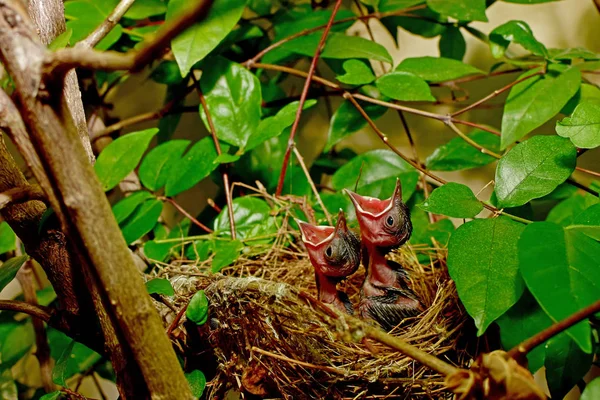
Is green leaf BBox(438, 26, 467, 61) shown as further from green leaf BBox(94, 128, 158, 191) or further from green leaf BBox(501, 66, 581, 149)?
green leaf BBox(94, 128, 158, 191)

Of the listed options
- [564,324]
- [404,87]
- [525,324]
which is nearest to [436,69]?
[404,87]

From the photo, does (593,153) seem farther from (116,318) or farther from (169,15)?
(116,318)

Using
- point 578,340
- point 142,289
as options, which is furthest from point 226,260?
point 578,340

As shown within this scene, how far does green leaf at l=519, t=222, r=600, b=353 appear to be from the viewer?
0.52 metres

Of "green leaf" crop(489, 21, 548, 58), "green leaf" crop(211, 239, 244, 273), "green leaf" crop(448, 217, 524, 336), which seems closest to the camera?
"green leaf" crop(448, 217, 524, 336)

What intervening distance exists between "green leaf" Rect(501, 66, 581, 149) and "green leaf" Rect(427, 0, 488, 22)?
15 cm

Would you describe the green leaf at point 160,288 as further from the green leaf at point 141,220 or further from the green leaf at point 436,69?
the green leaf at point 436,69

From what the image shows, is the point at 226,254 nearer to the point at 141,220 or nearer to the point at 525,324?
the point at 141,220

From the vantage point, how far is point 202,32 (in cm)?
88

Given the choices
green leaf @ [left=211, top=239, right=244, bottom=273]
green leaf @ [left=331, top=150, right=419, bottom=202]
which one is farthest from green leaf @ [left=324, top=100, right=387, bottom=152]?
green leaf @ [left=211, top=239, right=244, bottom=273]

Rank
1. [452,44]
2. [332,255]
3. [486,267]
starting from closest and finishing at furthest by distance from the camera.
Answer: [486,267] → [332,255] → [452,44]

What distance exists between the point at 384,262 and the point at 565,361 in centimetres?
27

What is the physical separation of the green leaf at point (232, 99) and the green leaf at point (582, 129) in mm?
508

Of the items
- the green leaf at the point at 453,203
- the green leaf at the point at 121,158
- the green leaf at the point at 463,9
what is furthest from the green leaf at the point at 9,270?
the green leaf at the point at 463,9
